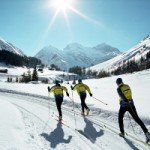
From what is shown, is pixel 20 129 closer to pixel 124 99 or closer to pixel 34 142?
pixel 34 142

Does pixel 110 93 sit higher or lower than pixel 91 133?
higher

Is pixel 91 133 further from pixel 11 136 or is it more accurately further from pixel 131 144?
pixel 11 136

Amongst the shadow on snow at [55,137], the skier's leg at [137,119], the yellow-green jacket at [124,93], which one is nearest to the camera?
the shadow on snow at [55,137]

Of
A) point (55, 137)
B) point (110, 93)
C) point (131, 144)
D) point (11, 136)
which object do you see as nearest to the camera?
point (11, 136)

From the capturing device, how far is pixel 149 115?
18234mm

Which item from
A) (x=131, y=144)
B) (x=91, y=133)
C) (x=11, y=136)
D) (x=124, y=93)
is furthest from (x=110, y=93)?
(x=11, y=136)

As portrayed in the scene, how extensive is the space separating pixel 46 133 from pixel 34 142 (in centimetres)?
242

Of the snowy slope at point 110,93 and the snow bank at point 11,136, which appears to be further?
the snowy slope at point 110,93

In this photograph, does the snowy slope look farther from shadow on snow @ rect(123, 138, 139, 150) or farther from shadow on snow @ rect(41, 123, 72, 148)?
shadow on snow @ rect(41, 123, 72, 148)

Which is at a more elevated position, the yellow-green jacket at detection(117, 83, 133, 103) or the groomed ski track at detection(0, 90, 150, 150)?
the yellow-green jacket at detection(117, 83, 133, 103)

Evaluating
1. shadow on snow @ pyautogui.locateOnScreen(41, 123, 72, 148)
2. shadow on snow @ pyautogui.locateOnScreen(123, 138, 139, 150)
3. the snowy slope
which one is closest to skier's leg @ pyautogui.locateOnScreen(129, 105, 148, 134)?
A: shadow on snow @ pyautogui.locateOnScreen(123, 138, 139, 150)

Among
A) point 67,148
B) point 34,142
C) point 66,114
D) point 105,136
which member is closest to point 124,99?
point 105,136

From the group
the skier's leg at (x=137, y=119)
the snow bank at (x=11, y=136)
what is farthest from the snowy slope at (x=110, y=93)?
the snow bank at (x=11, y=136)

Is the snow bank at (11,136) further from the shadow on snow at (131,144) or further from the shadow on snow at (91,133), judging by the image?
the shadow on snow at (131,144)
